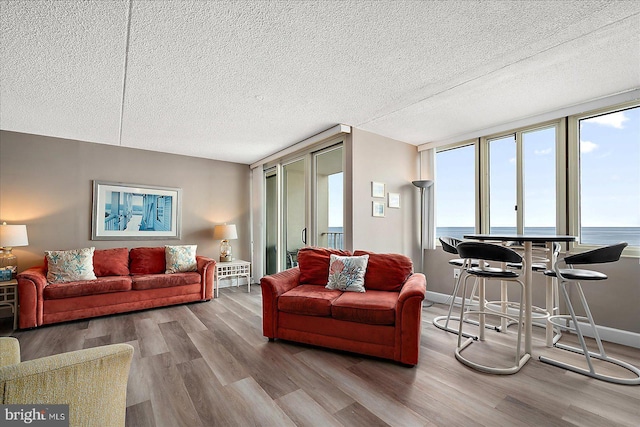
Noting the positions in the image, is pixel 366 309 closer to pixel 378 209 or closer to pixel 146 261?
pixel 378 209

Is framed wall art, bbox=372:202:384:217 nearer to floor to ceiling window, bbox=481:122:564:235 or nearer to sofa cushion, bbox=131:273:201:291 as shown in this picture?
floor to ceiling window, bbox=481:122:564:235

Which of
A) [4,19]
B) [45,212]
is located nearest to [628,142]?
[4,19]

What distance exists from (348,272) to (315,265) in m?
0.46

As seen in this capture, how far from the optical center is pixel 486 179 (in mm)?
3975

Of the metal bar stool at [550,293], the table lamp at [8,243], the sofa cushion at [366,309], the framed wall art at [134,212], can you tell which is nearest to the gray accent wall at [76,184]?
the framed wall art at [134,212]

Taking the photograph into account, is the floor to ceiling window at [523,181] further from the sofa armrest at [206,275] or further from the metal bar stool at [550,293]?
the sofa armrest at [206,275]

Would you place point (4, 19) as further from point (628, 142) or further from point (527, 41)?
point (628, 142)

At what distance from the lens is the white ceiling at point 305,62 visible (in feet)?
5.84

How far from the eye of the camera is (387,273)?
3082 millimetres

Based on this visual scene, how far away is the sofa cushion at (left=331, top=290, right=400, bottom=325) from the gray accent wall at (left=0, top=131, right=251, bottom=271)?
357 cm

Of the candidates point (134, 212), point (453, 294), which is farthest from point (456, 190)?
point (134, 212)

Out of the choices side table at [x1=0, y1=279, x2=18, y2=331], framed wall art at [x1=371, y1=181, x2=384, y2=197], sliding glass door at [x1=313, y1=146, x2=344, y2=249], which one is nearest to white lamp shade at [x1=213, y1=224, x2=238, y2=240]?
sliding glass door at [x1=313, y1=146, x2=344, y2=249]

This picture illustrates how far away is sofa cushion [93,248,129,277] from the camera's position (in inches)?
159

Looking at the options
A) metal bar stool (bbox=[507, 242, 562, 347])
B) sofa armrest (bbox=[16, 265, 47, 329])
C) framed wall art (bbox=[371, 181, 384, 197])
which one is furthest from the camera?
framed wall art (bbox=[371, 181, 384, 197])
